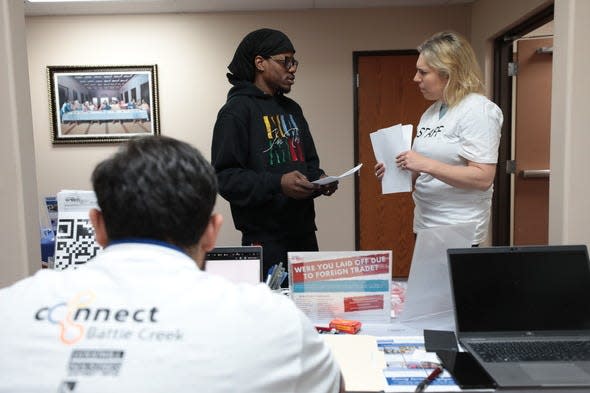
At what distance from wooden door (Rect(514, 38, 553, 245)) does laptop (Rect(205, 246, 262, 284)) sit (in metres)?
2.83

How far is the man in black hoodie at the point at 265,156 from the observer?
5.97 ft

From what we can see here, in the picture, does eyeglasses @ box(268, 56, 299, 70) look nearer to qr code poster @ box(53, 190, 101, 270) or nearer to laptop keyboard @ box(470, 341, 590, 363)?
qr code poster @ box(53, 190, 101, 270)

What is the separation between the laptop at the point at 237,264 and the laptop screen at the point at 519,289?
554 millimetres

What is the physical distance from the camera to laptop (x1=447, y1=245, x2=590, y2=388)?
4.09 feet

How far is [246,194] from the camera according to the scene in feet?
5.94

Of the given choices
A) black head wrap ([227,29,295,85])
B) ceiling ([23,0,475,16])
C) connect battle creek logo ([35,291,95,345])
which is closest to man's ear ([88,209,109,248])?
connect battle creek logo ([35,291,95,345])

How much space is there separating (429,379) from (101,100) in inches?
150

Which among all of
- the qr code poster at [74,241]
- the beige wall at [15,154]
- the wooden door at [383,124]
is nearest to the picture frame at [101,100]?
the wooden door at [383,124]

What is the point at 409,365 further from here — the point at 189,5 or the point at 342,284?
the point at 189,5

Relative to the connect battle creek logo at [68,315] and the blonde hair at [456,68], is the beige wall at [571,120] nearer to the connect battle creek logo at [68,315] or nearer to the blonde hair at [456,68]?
the blonde hair at [456,68]

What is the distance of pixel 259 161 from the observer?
6.26ft

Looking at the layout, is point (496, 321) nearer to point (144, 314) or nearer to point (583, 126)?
point (583, 126)

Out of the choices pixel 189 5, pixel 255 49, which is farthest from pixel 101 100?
pixel 255 49

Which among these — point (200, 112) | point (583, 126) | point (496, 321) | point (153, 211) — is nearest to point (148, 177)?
point (153, 211)
